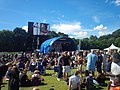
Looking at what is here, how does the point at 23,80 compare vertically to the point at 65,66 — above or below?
below

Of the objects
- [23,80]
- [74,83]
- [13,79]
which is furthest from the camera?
[23,80]

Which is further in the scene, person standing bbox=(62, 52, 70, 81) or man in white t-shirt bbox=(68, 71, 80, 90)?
person standing bbox=(62, 52, 70, 81)

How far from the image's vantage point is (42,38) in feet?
226

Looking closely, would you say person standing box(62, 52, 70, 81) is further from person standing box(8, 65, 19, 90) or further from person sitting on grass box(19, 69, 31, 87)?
person standing box(8, 65, 19, 90)

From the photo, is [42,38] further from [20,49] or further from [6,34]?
[6,34]

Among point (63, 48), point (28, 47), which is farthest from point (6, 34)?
point (63, 48)

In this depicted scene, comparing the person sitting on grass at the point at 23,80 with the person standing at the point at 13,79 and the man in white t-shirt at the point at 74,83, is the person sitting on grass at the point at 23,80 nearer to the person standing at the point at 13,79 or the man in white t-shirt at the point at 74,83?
the man in white t-shirt at the point at 74,83

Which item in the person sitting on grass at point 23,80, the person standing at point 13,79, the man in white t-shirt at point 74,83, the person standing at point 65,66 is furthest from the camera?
the person standing at point 65,66

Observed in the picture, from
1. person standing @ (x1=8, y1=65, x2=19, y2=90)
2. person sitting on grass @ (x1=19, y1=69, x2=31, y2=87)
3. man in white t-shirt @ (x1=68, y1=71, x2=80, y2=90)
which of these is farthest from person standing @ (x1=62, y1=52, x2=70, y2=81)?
person standing @ (x1=8, y1=65, x2=19, y2=90)

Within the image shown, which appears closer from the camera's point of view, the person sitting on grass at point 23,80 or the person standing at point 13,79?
the person standing at point 13,79

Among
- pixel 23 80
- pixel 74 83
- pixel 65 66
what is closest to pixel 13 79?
pixel 74 83

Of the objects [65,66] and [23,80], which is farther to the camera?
[65,66]

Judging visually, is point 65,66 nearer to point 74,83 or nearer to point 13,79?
point 74,83

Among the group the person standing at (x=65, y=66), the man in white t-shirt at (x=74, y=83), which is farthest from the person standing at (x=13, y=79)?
the person standing at (x=65, y=66)
